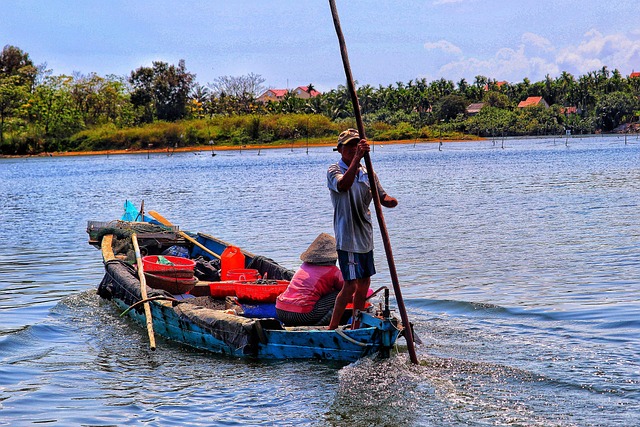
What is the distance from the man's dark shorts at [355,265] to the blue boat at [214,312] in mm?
376

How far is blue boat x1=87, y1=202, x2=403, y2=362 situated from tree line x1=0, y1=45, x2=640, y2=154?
80378mm

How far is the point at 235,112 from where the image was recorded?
104 meters

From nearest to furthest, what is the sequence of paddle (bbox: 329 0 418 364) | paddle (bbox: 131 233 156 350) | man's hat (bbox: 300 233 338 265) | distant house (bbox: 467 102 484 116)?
Result: paddle (bbox: 329 0 418 364)
man's hat (bbox: 300 233 338 265)
paddle (bbox: 131 233 156 350)
distant house (bbox: 467 102 484 116)

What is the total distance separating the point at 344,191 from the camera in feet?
24.0

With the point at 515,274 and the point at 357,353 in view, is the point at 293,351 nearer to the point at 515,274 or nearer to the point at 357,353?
the point at 357,353

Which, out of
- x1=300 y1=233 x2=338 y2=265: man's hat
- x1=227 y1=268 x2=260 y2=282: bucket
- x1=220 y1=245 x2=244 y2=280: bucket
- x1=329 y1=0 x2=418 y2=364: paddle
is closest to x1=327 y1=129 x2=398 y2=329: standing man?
x1=329 y1=0 x2=418 y2=364: paddle

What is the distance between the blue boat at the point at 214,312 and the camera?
295 inches

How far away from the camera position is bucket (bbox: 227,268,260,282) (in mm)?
10586

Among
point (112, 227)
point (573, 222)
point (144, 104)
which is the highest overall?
point (144, 104)

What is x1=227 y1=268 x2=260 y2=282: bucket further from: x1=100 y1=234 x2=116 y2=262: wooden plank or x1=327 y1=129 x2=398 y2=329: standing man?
x1=327 y1=129 x2=398 y2=329: standing man

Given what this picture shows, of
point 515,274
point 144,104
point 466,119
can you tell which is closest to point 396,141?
point 466,119

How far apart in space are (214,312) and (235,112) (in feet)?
317

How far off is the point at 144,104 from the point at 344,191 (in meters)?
95.6

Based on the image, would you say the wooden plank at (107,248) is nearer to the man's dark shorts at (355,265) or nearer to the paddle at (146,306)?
the paddle at (146,306)
